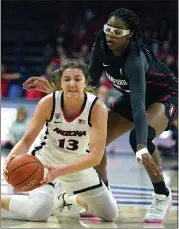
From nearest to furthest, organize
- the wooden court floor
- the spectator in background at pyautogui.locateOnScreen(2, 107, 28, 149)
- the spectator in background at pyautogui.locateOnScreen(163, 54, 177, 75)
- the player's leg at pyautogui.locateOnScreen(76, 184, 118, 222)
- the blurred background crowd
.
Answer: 1. the wooden court floor
2. the player's leg at pyautogui.locateOnScreen(76, 184, 118, 222)
3. the spectator in background at pyautogui.locateOnScreen(2, 107, 28, 149)
4. the spectator in background at pyautogui.locateOnScreen(163, 54, 177, 75)
5. the blurred background crowd

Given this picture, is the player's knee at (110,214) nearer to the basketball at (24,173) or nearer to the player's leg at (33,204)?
the player's leg at (33,204)

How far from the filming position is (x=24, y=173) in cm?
443

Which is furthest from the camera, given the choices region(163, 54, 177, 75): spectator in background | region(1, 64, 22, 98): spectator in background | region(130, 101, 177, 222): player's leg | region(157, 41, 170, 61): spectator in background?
region(157, 41, 170, 61): spectator in background

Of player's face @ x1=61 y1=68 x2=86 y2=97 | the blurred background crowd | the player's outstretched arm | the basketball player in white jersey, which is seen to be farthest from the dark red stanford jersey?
the blurred background crowd

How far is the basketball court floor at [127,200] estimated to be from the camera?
476 cm

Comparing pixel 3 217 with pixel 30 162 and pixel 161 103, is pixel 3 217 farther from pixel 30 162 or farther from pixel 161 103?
pixel 161 103

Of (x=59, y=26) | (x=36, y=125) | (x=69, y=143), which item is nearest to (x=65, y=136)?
(x=69, y=143)

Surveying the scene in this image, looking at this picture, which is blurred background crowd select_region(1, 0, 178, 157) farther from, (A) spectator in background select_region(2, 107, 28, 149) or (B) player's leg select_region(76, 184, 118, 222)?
(B) player's leg select_region(76, 184, 118, 222)

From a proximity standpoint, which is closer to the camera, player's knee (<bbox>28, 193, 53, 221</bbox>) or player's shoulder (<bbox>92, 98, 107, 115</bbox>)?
player's shoulder (<bbox>92, 98, 107, 115</bbox>)

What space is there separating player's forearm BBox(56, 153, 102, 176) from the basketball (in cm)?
17

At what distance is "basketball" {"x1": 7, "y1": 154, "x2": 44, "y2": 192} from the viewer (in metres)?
4.43

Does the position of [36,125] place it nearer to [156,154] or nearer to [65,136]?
[65,136]

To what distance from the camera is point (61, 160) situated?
484 centimetres

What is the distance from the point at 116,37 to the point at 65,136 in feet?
2.90
